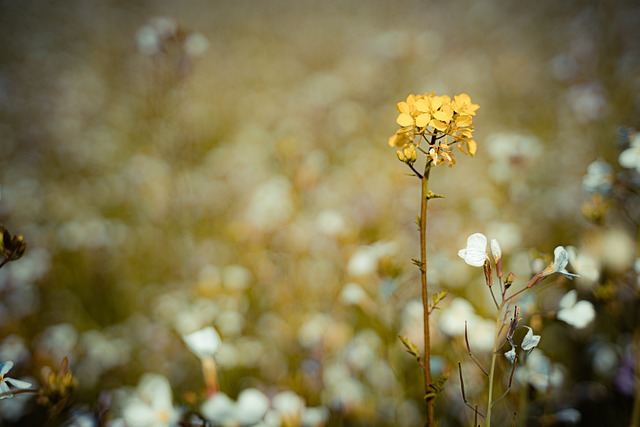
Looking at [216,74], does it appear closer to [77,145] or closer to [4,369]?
[77,145]

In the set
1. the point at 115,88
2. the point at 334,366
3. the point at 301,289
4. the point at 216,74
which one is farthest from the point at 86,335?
the point at 216,74

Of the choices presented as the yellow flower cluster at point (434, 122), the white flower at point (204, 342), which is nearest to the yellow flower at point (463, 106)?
the yellow flower cluster at point (434, 122)

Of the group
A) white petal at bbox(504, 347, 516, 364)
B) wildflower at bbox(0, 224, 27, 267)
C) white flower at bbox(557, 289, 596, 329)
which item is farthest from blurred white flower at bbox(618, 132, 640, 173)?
wildflower at bbox(0, 224, 27, 267)

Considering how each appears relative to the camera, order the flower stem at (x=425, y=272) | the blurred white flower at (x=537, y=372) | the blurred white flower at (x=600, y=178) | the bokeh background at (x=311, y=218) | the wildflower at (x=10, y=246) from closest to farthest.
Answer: the flower stem at (x=425, y=272) → the wildflower at (x=10, y=246) → the blurred white flower at (x=537, y=372) → the blurred white flower at (x=600, y=178) → the bokeh background at (x=311, y=218)

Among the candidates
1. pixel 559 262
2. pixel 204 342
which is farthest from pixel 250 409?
pixel 559 262

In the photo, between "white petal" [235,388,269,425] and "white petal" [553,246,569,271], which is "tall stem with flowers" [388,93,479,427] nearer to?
"white petal" [553,246,569,271]

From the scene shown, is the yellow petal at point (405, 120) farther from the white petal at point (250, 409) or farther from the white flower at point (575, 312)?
the white petal at point (250, 409)

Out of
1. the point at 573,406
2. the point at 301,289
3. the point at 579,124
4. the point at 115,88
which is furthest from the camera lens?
the point at 115,88
